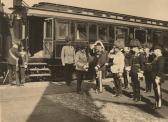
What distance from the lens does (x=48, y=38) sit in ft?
54.4

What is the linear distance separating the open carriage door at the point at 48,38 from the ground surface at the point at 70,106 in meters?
3.22

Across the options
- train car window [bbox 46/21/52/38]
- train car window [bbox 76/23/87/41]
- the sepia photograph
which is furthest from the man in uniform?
train car window [bbox 46/21/52/38]

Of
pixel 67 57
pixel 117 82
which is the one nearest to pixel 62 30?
pixel 67 57

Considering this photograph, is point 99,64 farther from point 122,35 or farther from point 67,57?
point 122,35

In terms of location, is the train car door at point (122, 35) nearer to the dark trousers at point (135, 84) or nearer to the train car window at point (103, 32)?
the train car window at point (103, 32)

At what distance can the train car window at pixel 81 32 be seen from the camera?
56.1ft

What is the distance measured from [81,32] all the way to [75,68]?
3.71m

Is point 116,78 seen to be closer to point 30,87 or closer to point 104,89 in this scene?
point 104,89

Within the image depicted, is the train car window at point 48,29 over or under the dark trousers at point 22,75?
over

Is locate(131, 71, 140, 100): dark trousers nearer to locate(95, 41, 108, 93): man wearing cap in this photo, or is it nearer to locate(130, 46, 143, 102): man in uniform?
locate(130, 46, 143, 102): man in uniform

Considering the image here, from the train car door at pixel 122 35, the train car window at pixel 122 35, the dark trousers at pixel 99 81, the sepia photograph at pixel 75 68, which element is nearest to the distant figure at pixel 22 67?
the sepia photograph at pixel 75 68

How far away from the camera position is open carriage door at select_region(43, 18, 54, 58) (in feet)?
53.5

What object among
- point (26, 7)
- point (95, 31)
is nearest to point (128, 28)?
point (95, 31)

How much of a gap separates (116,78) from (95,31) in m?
6.16
